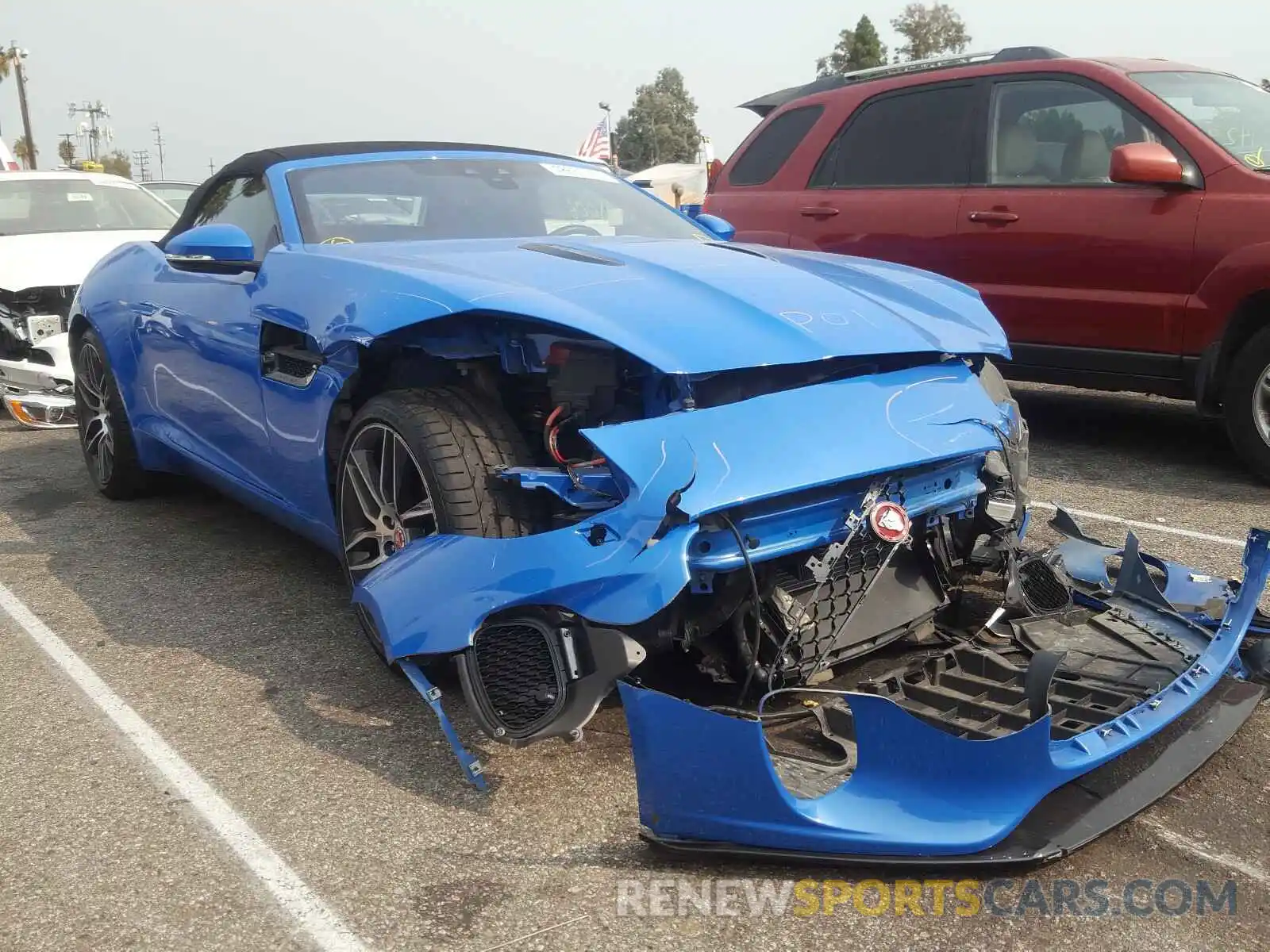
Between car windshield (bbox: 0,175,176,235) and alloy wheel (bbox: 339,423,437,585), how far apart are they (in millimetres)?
6049

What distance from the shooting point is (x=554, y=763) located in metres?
2.69

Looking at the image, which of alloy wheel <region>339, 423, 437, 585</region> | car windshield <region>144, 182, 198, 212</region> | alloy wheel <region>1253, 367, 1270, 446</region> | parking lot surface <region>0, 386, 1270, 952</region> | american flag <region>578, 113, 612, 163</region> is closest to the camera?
parking lot surface <region>0, 386, 1270, 952</region>

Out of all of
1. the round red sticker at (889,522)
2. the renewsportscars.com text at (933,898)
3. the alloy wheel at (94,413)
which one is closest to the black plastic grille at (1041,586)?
the round red sticker at (889,522)

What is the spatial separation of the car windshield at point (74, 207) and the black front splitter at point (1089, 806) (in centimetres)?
763

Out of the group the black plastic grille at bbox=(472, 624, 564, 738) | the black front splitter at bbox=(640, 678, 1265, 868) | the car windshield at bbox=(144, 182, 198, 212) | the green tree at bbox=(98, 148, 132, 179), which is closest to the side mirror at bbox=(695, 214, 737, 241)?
the black plastic grille at bbox=(472, 624, 564, 738)

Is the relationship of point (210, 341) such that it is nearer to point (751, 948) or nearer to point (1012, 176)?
point (751, 948)

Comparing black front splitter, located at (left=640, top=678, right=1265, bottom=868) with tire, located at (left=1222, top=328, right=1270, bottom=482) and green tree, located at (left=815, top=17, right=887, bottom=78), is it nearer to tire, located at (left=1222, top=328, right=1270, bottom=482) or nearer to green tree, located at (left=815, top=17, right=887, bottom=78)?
tire, located at (left=1222, top=328, right=1270, bottom=482)

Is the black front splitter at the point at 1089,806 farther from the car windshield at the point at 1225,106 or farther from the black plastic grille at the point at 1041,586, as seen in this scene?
the car windshield at the point at 1225,106

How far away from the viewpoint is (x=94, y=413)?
528 cm

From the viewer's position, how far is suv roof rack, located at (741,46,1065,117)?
585cm

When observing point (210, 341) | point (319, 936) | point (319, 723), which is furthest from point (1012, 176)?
point (319, 936)

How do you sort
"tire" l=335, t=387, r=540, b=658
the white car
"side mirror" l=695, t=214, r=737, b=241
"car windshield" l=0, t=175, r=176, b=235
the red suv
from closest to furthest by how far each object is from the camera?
1. "tire" l=335, t=387, r=540, b=658
2. "side mirror" l=695, t=214, r=737, b=241
3. the red suv
4. the white car
5. "car windshield" l=0, t=175, r=176, b=235

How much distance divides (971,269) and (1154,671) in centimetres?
350

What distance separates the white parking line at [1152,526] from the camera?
4.17 metres
